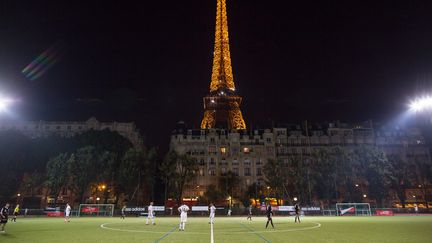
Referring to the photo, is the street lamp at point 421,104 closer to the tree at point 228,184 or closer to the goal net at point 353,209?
the goal net at point 353,209

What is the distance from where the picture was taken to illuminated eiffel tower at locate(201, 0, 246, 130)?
370ft

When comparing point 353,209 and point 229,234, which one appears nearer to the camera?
point 229,234

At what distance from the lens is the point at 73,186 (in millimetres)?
68125

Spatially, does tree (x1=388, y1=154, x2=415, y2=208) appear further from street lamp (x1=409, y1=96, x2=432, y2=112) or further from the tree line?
street lamp (x1=409, y1=96, x2=432, y2=112)

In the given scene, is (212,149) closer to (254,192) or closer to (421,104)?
(254,192)

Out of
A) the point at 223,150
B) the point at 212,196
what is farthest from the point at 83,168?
the point at 223,150

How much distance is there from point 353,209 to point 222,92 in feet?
236

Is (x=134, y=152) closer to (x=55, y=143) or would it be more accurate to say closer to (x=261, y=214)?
(x=55, y=143)

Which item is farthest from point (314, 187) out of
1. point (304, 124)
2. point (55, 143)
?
point (55, 143)

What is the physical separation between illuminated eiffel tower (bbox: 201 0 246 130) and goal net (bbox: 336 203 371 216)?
5688 cm

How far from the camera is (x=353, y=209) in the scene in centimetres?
5553

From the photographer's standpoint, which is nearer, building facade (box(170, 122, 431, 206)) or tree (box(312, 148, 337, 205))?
tree (box(312, 148, 337, 205))

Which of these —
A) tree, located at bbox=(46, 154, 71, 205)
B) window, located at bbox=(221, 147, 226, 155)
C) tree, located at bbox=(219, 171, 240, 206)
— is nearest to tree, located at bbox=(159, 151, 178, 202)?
tree, located at bbox=(219, 171, 240, 206)

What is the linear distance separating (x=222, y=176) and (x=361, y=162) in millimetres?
40293
